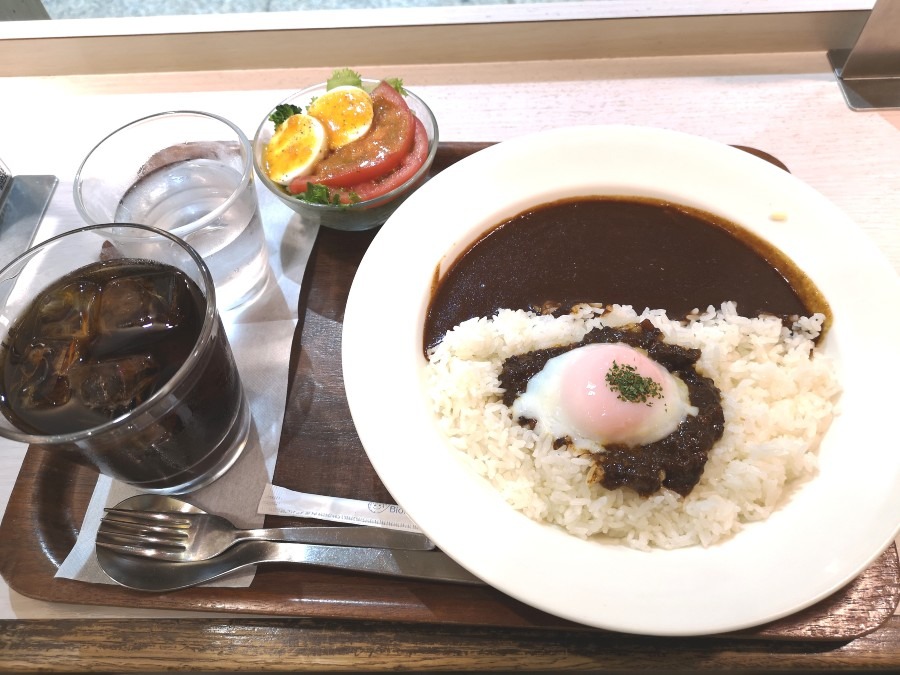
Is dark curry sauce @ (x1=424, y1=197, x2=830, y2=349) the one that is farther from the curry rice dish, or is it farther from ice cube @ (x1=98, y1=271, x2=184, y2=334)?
ice cube @ (x1=98, y1=271, x2=184, y2=334)

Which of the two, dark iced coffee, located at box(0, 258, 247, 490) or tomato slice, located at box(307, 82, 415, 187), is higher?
tomato slice, located at box(307, 82, 415, 187)

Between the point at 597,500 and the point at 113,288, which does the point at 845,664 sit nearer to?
the point at 597,500

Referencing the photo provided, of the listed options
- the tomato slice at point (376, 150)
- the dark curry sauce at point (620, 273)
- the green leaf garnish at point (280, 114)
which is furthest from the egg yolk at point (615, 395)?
the green leaf garnish at point (280, 114)

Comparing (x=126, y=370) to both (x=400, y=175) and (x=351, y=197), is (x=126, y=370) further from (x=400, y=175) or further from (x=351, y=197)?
(x=400, y=175)

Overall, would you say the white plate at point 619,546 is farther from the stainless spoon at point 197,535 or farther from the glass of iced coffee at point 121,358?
the glass of iced coffee at point 121,358

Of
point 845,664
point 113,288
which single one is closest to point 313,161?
point 113,288

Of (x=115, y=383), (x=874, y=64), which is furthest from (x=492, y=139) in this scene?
(x=115, y=383)

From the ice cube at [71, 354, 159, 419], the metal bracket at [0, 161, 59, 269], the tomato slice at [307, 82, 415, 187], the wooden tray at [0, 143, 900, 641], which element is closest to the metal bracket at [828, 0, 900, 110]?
the tomato slice at [307, 82, 415, 187]
